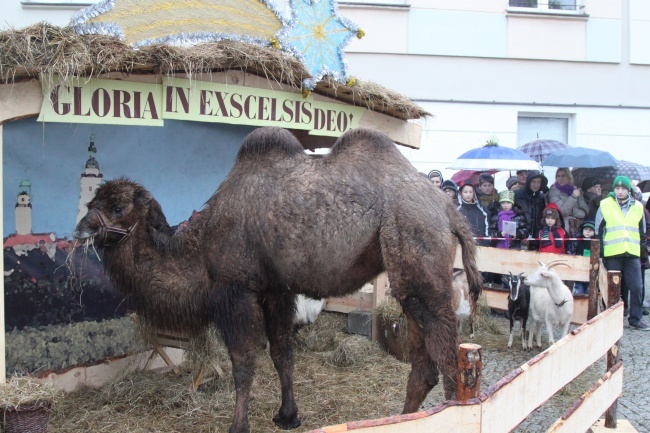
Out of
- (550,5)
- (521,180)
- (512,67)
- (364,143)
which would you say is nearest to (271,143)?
(364,143)

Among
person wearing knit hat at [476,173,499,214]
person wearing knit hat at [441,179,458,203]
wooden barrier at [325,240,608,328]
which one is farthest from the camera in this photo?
person wearing knit hat at [476,173,499,214]

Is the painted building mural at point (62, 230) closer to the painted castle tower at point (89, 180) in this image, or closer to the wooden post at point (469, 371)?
the painted castle tower at point (89, 180)

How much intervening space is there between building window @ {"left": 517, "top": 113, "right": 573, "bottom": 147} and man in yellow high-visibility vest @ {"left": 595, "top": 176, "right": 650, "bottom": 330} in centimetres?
534

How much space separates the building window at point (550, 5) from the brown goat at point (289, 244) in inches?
445

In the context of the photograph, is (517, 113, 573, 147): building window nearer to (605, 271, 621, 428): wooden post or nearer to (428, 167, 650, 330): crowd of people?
(428, 167, 650, 330): crowd of people

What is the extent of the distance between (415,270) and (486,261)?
4.70 metres

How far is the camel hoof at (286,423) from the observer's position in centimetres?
613

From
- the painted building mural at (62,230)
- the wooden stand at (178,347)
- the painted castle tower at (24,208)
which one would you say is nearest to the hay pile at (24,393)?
A: the painted building mural at (62,230)

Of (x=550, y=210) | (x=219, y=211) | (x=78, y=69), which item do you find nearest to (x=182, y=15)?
(x=78, y=69)

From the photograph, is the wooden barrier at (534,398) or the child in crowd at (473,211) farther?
the child in crowd at (473,211)

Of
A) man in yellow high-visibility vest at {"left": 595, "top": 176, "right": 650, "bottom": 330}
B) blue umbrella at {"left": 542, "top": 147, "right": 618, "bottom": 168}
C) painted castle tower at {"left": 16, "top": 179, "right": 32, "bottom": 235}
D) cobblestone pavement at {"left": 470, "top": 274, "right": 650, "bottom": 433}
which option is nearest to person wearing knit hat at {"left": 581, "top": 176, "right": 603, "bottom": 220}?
blue umbrella at {"left": 542, "top": 147, "right": 618, "bottom": 168}

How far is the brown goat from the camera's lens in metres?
5.27

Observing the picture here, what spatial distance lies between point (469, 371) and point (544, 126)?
13559 mm

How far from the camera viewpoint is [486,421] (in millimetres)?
3230
